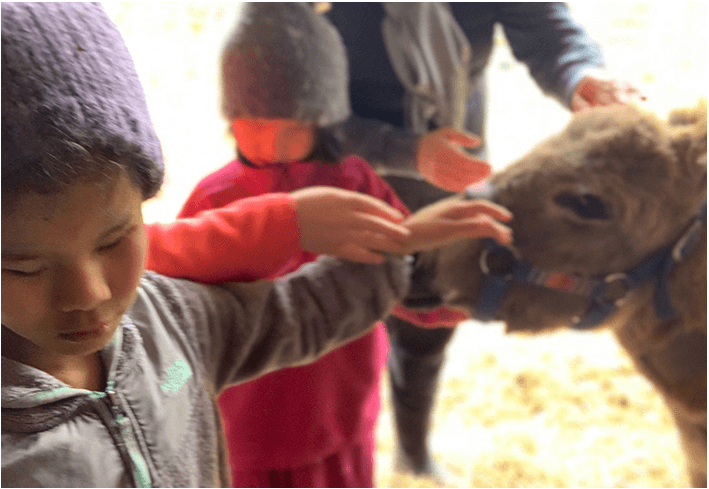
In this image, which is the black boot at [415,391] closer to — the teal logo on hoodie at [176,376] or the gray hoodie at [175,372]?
the gray hoodie at [175,372]

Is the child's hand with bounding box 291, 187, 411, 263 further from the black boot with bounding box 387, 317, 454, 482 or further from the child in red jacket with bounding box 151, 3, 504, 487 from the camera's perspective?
the black boot with bounding box 387, 317, 454, 482

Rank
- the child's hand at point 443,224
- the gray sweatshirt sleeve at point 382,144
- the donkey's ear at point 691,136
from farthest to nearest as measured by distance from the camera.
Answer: the donkey's ear at point 691,136 < the gray sweatshirt sleeve at point 382,144 < the child's hand at point 443,224

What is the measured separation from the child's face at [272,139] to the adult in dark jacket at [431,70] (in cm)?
6

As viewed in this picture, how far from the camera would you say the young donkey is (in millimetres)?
795

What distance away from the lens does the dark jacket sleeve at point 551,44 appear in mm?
648

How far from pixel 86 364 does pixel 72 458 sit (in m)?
0.05

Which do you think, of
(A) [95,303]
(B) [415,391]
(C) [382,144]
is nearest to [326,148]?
(C) [382,144]

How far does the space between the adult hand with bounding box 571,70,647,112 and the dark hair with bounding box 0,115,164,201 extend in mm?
531

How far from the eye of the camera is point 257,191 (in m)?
0.56

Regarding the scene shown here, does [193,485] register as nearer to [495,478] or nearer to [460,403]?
[495,478]

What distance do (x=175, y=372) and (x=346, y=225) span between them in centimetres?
20

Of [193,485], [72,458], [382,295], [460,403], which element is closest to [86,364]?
[72,458]

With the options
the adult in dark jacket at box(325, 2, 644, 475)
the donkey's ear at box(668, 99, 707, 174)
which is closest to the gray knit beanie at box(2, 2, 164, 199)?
the adult in dark jacket at box(325, 2, 644, 475)

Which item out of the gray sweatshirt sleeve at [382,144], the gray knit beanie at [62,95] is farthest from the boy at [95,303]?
the gray sweatshirt sleeve at [382,144]
